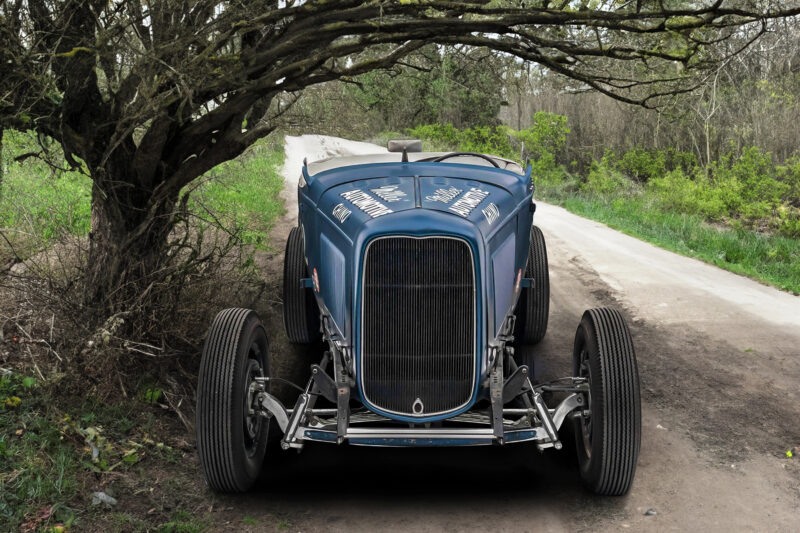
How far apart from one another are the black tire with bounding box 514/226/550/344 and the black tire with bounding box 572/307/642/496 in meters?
2.30

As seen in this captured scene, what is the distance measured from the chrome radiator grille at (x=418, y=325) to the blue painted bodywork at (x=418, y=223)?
0.15ft

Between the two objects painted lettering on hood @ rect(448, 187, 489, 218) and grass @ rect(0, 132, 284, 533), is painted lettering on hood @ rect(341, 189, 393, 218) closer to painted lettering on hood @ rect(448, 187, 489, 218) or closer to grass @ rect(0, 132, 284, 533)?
painted lettering on hood @ rect(448, 187, 489, 218)

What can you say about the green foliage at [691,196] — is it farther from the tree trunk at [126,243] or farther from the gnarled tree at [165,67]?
the tree trunk at [126,243]

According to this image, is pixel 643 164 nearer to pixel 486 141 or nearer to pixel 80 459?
pixel 486 141

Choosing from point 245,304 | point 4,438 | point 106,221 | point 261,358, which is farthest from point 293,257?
point 4,438

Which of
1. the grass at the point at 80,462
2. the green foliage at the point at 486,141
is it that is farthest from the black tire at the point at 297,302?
the green foliage at the point at 486,141

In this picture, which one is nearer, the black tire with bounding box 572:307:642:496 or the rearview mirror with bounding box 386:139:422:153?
the black tire with bounding box 572:307:642:496

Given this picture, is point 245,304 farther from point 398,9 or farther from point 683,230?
point 683,230

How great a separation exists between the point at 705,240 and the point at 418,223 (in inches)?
396

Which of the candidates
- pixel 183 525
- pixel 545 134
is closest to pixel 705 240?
→ pixel 183 525

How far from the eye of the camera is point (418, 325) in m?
4.18

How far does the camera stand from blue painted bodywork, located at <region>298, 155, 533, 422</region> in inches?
164

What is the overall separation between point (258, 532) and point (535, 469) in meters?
1.72

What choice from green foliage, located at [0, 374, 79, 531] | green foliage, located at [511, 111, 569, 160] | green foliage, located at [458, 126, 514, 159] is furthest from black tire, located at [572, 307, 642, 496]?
green foliage, located at [458, 126, 514, 159]
